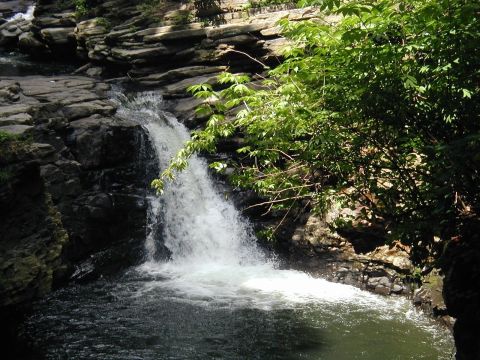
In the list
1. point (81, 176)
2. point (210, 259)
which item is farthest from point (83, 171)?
point (210, 259)

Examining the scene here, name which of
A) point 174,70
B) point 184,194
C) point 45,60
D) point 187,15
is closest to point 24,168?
point 184,194

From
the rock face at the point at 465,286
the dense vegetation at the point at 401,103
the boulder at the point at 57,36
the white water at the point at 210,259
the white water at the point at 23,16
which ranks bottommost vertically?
the white water at the point at 210,259

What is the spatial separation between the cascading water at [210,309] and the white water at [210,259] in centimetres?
3

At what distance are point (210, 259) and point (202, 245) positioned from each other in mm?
482

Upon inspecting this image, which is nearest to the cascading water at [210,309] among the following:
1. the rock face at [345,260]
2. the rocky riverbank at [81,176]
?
the rock face at [345,260]

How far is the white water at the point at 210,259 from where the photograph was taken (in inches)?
391

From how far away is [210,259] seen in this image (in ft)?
41.9

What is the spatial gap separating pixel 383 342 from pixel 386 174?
4.10 m

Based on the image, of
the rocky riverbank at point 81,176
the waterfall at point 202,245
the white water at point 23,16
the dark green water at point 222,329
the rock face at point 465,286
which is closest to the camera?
the rock face at point 465,286

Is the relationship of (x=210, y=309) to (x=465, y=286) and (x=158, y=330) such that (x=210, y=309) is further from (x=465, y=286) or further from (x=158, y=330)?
(x=465, y=286)

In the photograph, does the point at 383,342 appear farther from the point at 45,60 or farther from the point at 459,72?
the point at 45,60

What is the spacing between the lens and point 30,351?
768 centimetres

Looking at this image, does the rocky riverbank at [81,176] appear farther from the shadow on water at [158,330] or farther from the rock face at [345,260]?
the rock face at [345,260]

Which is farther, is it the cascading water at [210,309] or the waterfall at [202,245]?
the waterfall at [202,245]
